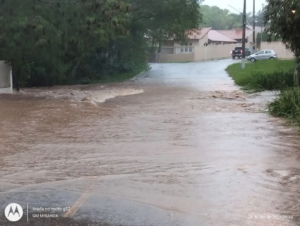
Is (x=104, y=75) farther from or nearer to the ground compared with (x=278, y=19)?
nearer to the ground

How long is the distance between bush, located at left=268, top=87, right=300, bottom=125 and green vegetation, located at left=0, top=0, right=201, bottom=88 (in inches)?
329

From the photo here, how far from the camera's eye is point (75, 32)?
22219mm

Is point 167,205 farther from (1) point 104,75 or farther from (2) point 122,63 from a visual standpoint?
(2) point 122,63

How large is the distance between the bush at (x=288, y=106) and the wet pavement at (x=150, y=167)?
13.2 inches

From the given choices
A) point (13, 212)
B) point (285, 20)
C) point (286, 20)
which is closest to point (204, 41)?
point (285, 20)

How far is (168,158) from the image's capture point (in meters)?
8.73

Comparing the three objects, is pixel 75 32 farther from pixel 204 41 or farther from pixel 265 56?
pixel 204 41

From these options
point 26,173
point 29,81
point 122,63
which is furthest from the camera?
point 122,63

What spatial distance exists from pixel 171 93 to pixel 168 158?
13.4 meters

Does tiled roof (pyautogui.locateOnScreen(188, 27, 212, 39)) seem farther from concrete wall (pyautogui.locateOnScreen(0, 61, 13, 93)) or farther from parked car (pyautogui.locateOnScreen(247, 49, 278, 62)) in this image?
concrete wall (pyautogui.locateOnScreen(0, 61, 13, 93))

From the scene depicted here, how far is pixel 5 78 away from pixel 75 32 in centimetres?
374

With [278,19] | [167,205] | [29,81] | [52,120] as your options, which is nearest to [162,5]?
[29,81]

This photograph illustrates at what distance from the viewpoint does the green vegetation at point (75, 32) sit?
20391 mm

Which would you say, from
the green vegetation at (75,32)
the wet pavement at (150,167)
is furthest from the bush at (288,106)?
the green vegetation at (75,32)
